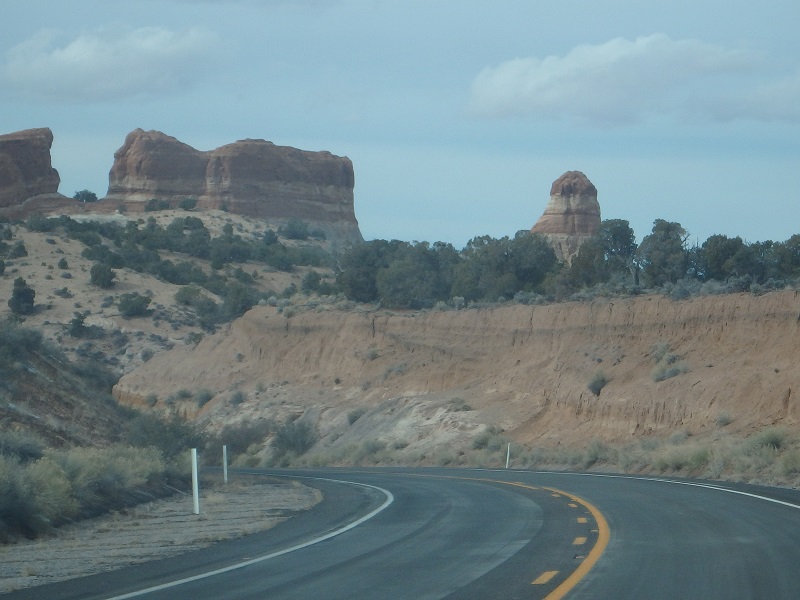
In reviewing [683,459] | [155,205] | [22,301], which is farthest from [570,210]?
[683,459]

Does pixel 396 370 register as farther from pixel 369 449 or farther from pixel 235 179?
pixel 235 179

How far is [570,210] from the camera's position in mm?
100188

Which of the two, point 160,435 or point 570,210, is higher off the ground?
point 570,210

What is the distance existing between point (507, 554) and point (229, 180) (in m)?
109

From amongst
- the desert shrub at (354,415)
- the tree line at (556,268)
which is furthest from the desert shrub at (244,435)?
the tree line at (556,268)

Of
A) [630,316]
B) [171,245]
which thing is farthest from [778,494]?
[171,245]

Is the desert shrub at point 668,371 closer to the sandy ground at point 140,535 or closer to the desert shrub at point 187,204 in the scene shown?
the sandy ground at point 140,535

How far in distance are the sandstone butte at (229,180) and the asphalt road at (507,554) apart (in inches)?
Answer: 3839

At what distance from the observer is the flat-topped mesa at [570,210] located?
99.3 meters

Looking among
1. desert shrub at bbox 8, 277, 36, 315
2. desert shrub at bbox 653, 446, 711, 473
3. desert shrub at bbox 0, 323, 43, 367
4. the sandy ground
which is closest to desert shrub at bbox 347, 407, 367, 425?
desert shrub at bbox 0, 323, 43, 367

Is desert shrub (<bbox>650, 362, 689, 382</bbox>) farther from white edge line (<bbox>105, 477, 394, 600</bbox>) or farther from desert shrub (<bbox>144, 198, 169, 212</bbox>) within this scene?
desert shrub (<bbox>144, 198, 169, 212</bbox>)

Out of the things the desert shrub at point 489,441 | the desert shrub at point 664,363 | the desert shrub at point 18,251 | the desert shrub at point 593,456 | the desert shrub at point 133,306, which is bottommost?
the desert shrub at point 489,441

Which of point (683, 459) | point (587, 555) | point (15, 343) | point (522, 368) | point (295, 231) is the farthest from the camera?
point (295, 231)

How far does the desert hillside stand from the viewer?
35.5 meters
